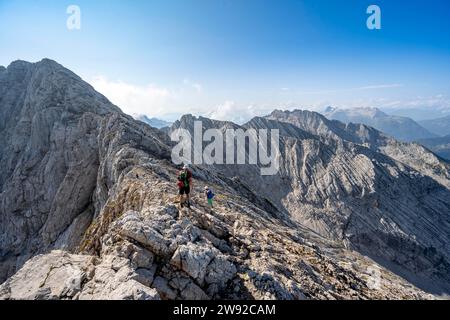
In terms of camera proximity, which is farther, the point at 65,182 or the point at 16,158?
the point at 16,158

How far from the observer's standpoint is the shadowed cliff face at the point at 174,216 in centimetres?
1458

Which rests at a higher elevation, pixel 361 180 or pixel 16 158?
pixel 16 158

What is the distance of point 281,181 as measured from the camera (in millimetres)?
160000

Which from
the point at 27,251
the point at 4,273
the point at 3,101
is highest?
the point at 3,101

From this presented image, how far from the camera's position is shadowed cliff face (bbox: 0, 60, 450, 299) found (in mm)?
14578

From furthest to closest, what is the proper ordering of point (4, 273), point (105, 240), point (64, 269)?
point (4, 273) < point (105, 240) < point (64, 269)

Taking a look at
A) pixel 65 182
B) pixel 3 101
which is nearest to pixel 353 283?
pixel 65 182

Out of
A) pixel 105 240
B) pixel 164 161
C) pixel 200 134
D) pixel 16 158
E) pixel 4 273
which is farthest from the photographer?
pixel 200 134

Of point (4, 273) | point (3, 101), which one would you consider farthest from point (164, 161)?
point (3, 101)

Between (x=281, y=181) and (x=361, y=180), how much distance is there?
132 feet

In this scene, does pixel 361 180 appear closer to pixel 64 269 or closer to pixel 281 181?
pixel 281 181

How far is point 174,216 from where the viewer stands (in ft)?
63.2

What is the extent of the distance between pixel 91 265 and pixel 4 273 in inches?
2193

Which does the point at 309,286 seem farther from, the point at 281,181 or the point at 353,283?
the point at 281,181
